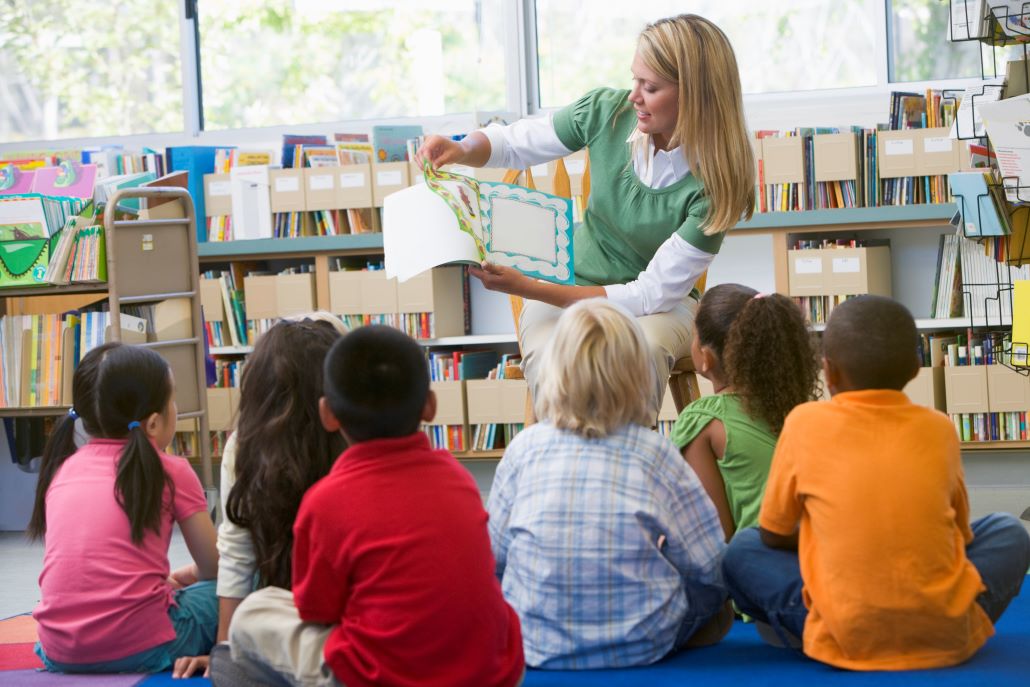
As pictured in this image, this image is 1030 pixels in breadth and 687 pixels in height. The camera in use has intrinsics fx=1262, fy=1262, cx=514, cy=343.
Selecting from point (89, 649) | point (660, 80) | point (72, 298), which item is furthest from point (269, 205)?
point (89, 649)

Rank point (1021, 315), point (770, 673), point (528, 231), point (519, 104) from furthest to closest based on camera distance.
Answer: point (519, 104) → point (1021, 315) → point (528, 231) → point (770, 673)

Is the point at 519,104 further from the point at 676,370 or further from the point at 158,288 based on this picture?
the point at 676,370

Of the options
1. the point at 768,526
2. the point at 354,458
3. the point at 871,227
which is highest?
the point at 871,227

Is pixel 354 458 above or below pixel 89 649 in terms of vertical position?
above

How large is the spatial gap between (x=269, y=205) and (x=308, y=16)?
3.87ft

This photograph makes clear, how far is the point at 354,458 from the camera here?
157cm

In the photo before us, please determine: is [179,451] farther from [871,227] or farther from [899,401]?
[899,401]

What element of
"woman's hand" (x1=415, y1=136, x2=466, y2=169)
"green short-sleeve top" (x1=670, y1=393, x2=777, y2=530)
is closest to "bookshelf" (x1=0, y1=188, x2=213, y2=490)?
"woman's hand" (x1=415, y1=136, x2=466, y2=169)

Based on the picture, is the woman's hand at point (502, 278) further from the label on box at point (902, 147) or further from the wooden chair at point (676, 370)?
the label on box at point (902, 147)

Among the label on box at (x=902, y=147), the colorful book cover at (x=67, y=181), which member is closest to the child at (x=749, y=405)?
Answer: the label on box at (x=902, y=147)

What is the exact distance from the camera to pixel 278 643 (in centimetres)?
165

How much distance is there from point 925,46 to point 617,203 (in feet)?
8.45

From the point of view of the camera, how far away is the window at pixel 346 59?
205 inches

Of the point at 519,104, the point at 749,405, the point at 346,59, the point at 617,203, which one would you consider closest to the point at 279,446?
the point at 749,405
